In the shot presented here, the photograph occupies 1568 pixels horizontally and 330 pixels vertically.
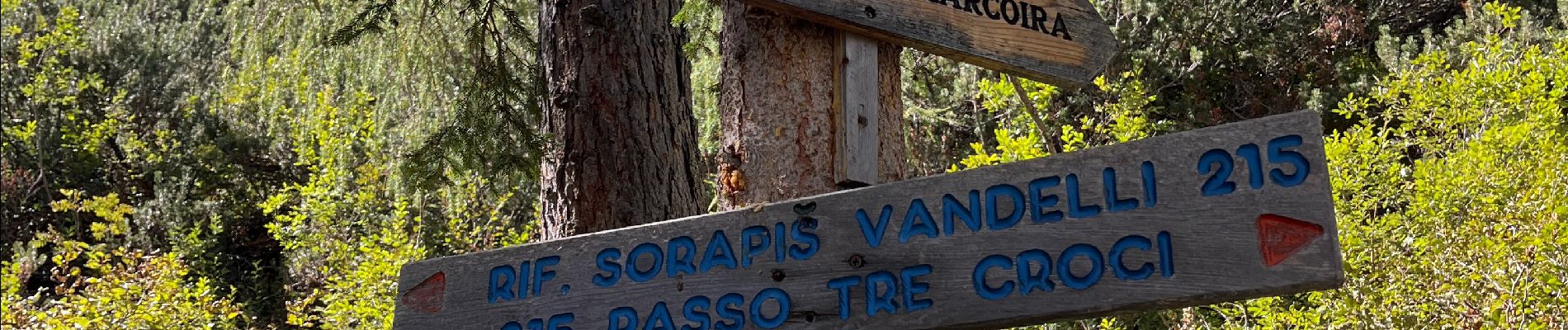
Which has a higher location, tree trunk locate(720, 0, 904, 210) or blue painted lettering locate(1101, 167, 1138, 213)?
tree trunk locate(720, 0, 904, 210)

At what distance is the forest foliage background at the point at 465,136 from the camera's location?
240 inches

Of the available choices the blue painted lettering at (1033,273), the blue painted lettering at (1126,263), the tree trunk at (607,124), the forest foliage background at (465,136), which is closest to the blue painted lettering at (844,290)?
the blue painted lettering at (1033,273)

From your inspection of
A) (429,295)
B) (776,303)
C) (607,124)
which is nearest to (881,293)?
(776,303)

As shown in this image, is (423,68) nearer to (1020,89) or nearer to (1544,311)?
(1020,89)

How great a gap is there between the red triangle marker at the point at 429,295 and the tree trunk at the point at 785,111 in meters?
0.57

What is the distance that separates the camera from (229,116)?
555 inches

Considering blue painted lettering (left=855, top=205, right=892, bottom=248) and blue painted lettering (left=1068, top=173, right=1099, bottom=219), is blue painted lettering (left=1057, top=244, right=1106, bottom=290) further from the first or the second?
blue painted lettering (left=855, top=205, right=892, bottom=248)

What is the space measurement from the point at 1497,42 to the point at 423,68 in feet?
16.2

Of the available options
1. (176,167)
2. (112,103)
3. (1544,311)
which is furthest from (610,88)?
(112,103)

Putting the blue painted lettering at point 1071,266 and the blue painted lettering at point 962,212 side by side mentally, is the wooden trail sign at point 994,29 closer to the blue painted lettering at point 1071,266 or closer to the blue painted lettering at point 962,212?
the blue painted lettering at point 962,212

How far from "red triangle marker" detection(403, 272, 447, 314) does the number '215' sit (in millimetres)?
1385

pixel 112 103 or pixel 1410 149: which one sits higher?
pixel 112 103

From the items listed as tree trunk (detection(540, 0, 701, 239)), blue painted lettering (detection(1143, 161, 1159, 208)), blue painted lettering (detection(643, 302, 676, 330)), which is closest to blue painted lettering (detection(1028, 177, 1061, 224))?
blue painted lettering (detection(1143, 161, 1159, 208))

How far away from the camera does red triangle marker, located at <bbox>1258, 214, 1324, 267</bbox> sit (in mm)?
2047
